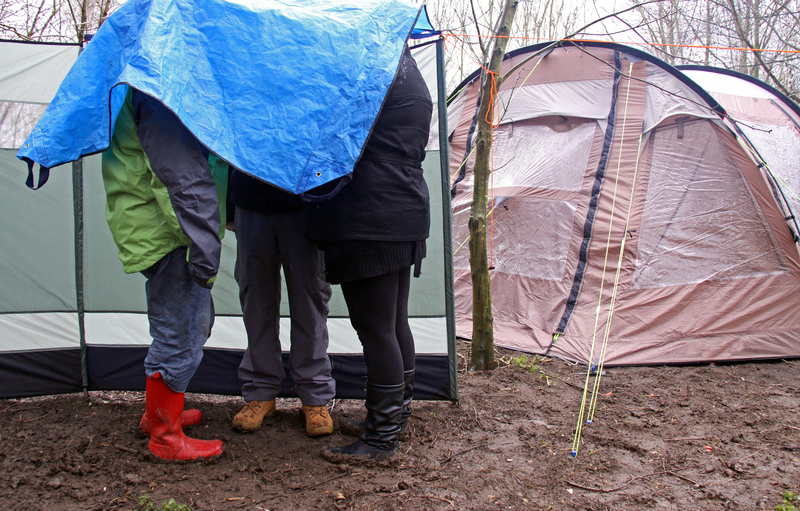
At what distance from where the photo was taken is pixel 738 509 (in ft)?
5.72

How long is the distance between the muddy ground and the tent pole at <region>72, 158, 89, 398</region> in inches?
6.5

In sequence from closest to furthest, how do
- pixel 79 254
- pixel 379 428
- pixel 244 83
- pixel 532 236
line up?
1. pixel 244 83
2. pixel 379 428
3. pixel 79 254
4. pixel 532 236

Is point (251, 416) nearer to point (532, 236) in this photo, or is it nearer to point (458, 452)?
point (458, 452)

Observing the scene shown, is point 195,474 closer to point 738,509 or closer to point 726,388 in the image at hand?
point 738,509

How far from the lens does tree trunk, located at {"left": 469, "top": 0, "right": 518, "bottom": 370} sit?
126 inches

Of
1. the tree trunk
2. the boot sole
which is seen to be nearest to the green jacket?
the boot sole

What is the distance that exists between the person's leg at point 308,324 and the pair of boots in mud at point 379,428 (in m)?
0.25

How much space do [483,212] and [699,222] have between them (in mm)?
1595

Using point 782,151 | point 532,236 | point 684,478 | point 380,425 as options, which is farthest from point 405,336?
point 782,151

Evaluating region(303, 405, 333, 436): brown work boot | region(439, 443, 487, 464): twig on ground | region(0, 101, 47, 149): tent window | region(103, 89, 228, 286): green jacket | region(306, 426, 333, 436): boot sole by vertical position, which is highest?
region(0, 101, 47, 149): tent window

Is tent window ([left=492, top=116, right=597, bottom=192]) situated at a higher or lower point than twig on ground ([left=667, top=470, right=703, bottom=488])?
higher

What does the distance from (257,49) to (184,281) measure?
85 centimetres

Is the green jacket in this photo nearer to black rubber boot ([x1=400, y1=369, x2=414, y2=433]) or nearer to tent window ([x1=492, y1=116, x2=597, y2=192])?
black rubber boot ([x1=400, y1=369, x2=414, y2=433])

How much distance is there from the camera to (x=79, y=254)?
104 inches
